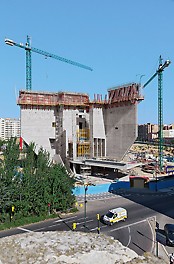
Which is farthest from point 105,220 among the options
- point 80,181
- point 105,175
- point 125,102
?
point 125,102

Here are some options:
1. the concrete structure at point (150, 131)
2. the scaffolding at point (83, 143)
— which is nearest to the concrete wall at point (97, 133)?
the scaffolding at point (83, 143)

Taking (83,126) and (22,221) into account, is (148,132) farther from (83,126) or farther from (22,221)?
(22,221)

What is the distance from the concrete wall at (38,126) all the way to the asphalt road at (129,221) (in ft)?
77.8

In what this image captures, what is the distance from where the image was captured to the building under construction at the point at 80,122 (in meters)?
53.1

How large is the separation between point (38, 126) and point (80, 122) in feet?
32.0

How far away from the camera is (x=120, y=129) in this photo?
5469 centimetres

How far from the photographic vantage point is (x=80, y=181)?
47.0 metres

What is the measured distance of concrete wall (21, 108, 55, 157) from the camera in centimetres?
5341

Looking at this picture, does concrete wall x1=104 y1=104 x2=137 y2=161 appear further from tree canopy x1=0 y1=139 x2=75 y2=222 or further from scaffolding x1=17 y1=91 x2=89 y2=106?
tree canopy x1=0 y1=139 x2=75 y2=222

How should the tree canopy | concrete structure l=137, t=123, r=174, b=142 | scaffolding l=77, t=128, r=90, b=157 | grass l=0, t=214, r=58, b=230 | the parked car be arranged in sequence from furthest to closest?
concrete structure l=137, t=123, r=174, b=142, scaffolding l=77, t=128, r=90, b=157, the tree canopy, grass l=0, t=214, r=58, b=230, the parked car

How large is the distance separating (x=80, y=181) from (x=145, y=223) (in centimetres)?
2251

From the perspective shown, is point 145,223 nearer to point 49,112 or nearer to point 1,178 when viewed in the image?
point 1,178

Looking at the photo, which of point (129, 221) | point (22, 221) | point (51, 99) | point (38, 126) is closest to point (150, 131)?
point (51, 99)

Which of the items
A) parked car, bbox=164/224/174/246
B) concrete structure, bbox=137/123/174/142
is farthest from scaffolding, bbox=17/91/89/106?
concrete structure, bbox=137/123/174/142
